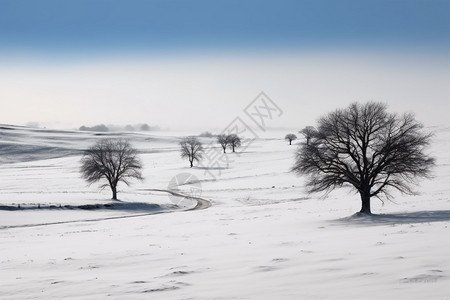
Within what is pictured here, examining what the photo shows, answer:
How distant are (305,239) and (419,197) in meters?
25.6

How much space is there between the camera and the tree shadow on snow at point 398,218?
26.6m

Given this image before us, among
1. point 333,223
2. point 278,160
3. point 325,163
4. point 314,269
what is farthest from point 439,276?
point 278,160

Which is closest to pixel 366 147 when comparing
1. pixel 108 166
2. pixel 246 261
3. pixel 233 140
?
pixel 246 261

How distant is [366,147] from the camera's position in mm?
32938

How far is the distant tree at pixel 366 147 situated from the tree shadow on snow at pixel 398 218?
2191 millimetres

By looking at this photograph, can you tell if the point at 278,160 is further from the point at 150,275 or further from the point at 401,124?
the point at 150,275

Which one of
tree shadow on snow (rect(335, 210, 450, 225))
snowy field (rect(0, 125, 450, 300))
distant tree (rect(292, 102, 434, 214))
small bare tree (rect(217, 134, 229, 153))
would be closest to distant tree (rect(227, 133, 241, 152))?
small bare tree (rect(217, 134, 229, 153))

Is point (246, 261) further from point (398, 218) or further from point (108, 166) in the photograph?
point (108, 166)

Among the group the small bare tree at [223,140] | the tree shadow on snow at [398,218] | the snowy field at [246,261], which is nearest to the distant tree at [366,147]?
the tree shadow on snow at [398,218]

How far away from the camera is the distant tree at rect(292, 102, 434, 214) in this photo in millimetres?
32156

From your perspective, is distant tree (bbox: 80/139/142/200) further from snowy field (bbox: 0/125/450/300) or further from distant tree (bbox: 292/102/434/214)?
distant tree (bbox: 292/102/434/214)

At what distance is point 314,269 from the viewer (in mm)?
14031

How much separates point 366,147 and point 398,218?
6244 millimetres

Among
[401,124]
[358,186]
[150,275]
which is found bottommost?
[150,275]
